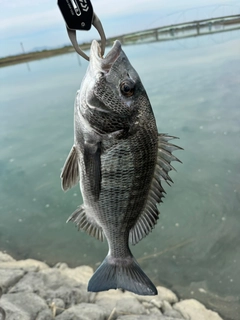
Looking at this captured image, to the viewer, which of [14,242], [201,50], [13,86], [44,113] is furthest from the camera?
[201,50]

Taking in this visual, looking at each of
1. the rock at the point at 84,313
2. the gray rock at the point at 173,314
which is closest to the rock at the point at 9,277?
the rock at the point at 84,313

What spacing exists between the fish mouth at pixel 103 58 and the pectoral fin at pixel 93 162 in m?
0.23

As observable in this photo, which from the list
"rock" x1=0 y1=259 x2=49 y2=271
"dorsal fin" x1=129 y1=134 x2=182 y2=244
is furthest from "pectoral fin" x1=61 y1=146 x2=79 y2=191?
"rock" x1=0 y1=259 x2=49 y2=271

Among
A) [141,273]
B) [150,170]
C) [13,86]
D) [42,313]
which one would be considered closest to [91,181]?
[150,170]

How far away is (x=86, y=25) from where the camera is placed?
0.86 m

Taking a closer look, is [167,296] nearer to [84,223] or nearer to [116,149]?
[84,223]

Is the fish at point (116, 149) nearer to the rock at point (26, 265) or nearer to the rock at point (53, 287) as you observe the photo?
the rock at point (53, 287)

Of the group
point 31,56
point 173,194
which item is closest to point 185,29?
point 31,56

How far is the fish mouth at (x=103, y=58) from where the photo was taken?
0.87 metres

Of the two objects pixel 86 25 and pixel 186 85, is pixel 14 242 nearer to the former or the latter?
pixel 86 25

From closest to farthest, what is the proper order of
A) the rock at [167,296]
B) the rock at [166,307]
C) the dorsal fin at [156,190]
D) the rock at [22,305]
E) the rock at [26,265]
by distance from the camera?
the dorsal fin at [156,190], the rock at [22,305], the rock at [166,307], the rock at [167,296], the rock at [26,265]

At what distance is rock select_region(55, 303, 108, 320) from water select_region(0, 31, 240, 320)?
0.74 metres

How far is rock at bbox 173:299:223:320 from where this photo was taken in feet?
7.93

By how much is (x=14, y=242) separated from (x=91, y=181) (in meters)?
2.88
